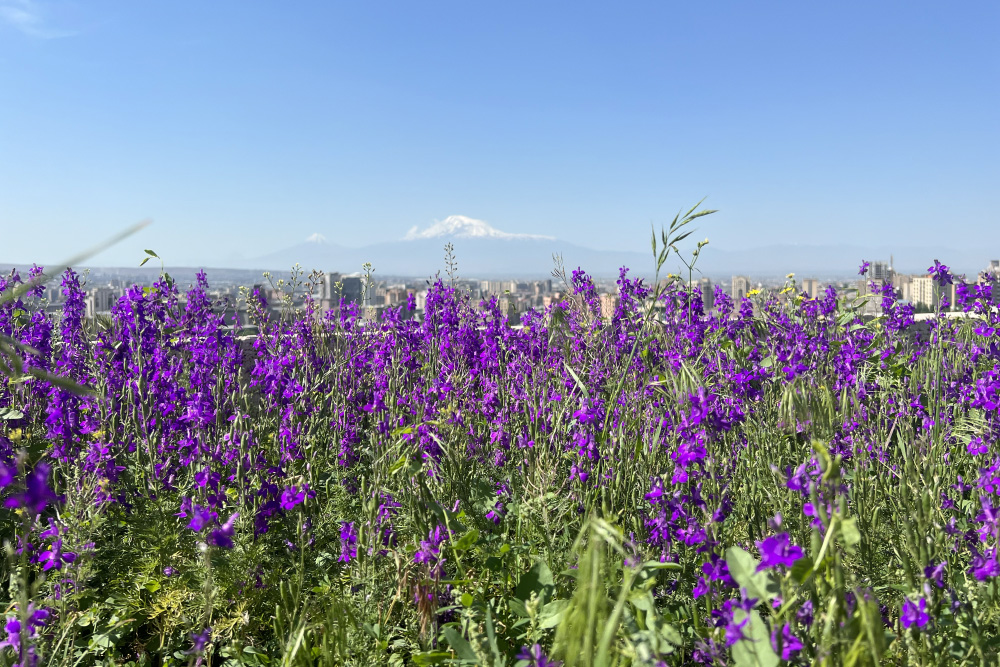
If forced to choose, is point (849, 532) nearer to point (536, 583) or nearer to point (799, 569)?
point (799, 569)

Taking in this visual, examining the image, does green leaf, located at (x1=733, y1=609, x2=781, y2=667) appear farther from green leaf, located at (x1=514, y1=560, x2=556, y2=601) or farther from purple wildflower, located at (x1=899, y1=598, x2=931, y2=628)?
green leaf, located at (x1=514, y1=560, x2=556, y2=601)

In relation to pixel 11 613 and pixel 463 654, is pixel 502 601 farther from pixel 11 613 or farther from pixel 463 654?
pixel 11 613

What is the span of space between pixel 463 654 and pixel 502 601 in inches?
23.3

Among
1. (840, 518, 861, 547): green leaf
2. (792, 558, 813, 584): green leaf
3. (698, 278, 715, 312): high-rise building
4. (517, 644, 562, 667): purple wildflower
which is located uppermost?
(698, 278, 715, 312): high-rise building

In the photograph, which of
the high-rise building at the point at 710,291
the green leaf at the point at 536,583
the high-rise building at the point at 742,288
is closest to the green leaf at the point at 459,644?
the green leaf at the point at 536,583

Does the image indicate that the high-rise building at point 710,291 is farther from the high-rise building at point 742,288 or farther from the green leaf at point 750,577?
the green leaf at point 750,577

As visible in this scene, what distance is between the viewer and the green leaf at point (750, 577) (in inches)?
58.1

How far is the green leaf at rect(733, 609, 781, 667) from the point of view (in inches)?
55.0

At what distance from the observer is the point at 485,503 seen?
2961 mm

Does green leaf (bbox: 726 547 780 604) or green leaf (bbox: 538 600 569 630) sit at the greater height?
green leaf (bbox: 726 547 780 604)

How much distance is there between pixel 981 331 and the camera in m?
4.46

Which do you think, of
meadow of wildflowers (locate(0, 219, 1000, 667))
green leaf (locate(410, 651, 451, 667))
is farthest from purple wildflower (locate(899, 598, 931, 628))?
green leaf (locate(410, 651, 451, 667))

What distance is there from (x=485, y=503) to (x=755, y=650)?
1679 millimetres

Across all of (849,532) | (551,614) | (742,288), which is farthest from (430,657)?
(742,288)
